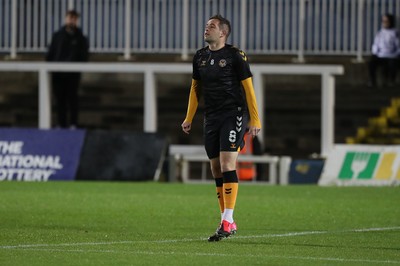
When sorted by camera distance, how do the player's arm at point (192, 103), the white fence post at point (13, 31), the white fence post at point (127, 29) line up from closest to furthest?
1. the player's arm at point (192, 103)
2. the white fence post at point (127, 29)
3. the white fence post at point (13, 31)

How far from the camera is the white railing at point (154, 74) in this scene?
28266 mm

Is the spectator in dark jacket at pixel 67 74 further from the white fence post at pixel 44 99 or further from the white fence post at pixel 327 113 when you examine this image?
the white fence post at pixel 327 113

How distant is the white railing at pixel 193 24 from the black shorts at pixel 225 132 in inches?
619

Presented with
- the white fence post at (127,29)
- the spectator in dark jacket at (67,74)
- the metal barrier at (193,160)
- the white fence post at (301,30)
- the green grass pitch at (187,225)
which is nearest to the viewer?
the green grass pitch at (187,225)

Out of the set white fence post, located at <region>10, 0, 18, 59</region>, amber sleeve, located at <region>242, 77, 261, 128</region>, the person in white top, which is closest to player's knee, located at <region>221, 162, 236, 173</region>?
amber sleeve, located at <region>242, 77, 261, 128</region>

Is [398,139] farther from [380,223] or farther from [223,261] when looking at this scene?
[223,261]

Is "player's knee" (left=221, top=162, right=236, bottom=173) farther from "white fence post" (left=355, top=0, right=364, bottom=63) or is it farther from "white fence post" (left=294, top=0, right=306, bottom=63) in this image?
"white fence post" (left=355, top=0, right=364, bottom=63)

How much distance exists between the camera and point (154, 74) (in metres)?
29.0

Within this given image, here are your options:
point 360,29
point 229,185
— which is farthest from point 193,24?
point 229,185

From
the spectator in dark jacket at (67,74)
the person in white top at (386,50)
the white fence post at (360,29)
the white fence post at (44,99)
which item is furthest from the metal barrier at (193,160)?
the white fence post at (360,29)

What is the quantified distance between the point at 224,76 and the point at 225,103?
28cm

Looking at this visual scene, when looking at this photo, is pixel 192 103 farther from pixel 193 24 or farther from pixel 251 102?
pixel 193 24

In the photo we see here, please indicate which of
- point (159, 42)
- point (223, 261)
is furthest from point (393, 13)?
point (223, 261)

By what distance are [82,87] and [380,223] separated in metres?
15.3
